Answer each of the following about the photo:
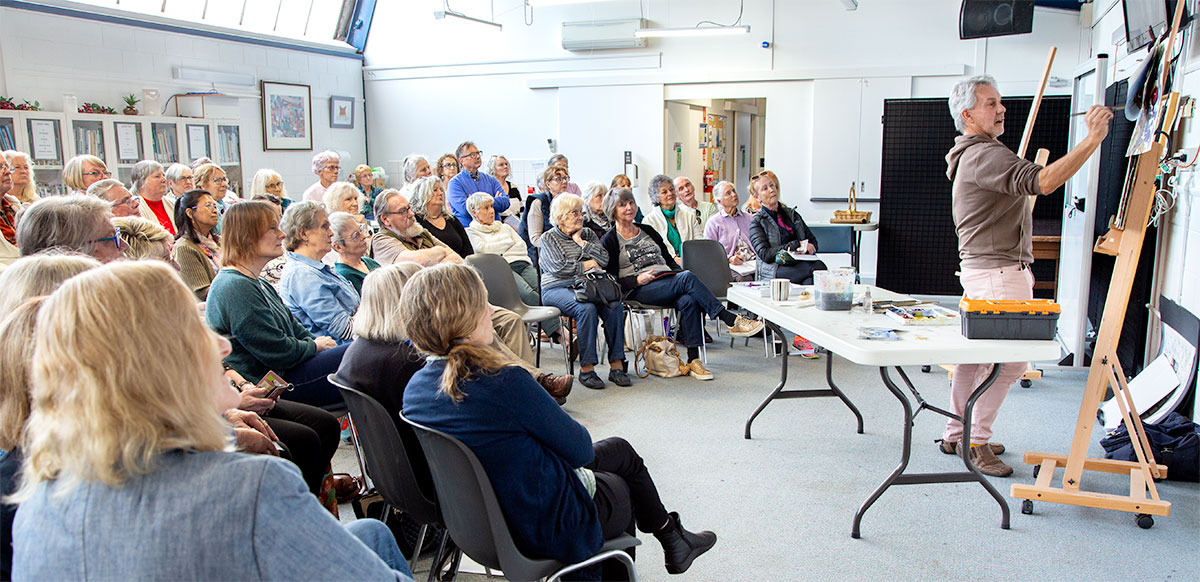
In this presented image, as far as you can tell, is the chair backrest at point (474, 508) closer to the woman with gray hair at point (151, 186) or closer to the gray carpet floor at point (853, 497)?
the gray carpet floor at point (853, 497)

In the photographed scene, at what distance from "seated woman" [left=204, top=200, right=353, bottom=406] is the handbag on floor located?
223 cm

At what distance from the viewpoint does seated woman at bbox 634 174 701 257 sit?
245 inches

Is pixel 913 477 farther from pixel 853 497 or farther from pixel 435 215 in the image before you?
pixel 435 215

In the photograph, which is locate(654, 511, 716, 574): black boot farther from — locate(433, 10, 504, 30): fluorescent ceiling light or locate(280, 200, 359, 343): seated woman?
locate(433, 10, 504, 30): fluorescent ceiling light

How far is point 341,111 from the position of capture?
10250mm

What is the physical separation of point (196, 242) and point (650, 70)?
649cm

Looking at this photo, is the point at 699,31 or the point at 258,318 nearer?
the point at 258,318

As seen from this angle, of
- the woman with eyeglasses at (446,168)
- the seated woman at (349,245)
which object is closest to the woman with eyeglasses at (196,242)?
the seated woman at (349,245)

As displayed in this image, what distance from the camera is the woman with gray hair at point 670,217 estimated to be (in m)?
6.22

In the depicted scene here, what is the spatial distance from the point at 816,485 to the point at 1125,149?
109 inches

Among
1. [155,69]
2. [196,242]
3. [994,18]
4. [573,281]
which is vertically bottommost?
[573,281]

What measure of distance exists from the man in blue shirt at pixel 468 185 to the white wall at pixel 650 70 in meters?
2.80

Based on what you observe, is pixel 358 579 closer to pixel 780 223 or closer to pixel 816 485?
pixel 816 485

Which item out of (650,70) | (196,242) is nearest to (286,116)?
(650,70)
